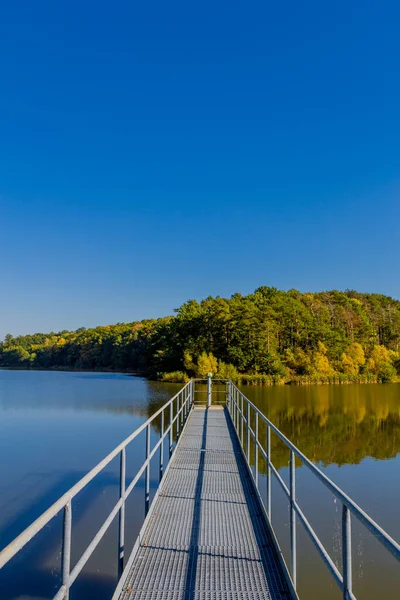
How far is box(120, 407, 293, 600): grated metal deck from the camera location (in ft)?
10.6

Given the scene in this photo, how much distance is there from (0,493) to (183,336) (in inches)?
1615

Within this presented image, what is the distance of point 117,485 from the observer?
9516mm

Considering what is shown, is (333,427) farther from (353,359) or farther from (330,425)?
(353,359)

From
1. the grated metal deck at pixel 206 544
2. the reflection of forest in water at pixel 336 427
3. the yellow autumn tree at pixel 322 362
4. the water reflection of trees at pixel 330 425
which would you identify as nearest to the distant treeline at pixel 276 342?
the yellow autumn tree at pixel 322 362

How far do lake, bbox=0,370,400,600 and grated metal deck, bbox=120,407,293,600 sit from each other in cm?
131

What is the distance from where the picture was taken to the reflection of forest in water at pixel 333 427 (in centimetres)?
1327

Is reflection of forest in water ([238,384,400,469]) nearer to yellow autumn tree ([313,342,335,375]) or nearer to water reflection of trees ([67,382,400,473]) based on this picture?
water reflection of trees ([67,382,400,473])

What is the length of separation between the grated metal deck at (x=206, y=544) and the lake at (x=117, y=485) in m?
1.31

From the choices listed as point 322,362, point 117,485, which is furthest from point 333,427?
point 322,362

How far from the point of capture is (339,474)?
1089cm

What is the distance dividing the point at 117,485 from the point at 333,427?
11.0 m

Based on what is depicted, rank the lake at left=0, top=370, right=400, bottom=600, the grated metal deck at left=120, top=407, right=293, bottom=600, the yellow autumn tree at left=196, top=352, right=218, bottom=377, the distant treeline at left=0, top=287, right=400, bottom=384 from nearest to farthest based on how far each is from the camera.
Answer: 1. the grated metal deck at left=120, top=407, right=293, bottom=600
2. the lake at left=0, top=370, right=400, bottom=600
3. the yellow autumn tree at left=196, top=352, right=218, bottom=377
4. the distant treeline at left=0, top=287, right=400, bottom=384

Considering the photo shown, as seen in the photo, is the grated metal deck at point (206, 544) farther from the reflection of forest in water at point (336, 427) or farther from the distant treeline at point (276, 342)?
the distant treeline at point (276, 342)

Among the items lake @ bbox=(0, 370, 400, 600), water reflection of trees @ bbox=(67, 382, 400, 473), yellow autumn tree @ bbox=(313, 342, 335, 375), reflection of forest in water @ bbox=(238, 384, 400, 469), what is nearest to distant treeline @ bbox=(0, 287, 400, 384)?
yellow autumn tree @ bbox=(313, 342, 335, 375)
